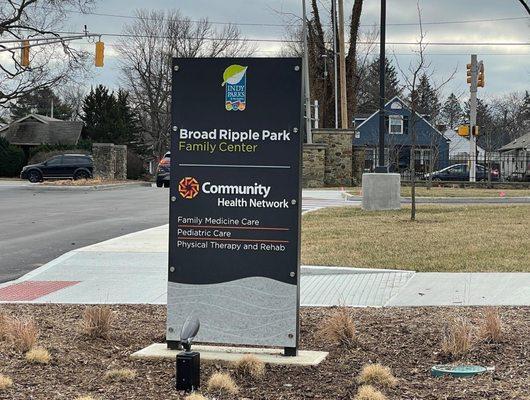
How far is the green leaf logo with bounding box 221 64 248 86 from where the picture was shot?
5.94m

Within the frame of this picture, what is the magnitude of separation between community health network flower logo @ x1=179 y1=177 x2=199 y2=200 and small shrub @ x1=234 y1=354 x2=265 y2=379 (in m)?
1.26

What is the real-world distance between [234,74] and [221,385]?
2263mm

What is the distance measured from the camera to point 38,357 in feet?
19.0

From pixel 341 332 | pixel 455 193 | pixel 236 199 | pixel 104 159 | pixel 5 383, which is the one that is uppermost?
pixel 104 159

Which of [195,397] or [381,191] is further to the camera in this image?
[381,191]

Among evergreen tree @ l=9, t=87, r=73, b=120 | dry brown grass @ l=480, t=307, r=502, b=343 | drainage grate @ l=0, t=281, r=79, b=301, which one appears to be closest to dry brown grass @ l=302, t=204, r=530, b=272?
drainage grate @ l=0, t=281, r=79, b=301

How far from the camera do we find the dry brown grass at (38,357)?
5.77 m

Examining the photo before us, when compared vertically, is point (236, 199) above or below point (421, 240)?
above

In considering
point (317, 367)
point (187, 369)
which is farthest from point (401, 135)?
point (187, 369)

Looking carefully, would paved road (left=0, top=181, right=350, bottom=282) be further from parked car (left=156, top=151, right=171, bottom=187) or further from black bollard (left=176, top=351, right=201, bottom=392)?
parked car (left=156, top=151, right=171, bottom=187)

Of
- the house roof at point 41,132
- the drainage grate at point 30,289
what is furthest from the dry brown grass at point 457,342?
the house roof at point 41,132

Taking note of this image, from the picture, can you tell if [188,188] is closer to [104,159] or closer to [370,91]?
[104,159]

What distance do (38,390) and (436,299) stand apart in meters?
4.43

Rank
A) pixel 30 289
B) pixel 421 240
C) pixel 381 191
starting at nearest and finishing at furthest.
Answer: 1. pixel 30 289
2. pixel 421 240
3. pixel 381 191
